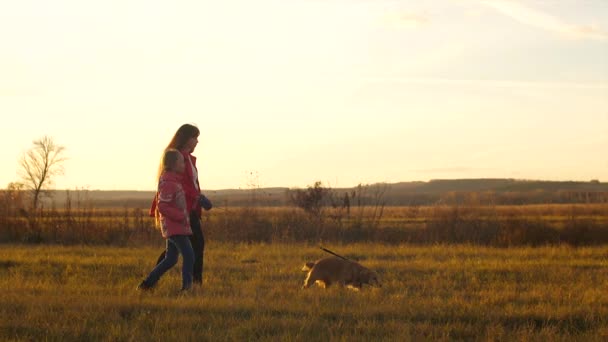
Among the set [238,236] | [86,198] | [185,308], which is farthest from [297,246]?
[185,308]

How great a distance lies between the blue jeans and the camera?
29.4 ft

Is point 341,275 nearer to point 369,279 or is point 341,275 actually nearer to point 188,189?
point 369,279

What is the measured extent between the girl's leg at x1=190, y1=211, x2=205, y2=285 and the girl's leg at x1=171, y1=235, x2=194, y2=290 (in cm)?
52

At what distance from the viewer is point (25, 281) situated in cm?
1041

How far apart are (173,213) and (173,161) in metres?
0.60

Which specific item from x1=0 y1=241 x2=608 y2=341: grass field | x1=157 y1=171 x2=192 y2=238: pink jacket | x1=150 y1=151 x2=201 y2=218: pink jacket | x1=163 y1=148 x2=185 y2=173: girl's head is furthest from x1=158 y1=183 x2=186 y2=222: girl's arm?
x1=0 y1=241 x2=608 y2=341: grass field

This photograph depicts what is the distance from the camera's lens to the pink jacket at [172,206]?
888cm

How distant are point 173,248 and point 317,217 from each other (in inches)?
460

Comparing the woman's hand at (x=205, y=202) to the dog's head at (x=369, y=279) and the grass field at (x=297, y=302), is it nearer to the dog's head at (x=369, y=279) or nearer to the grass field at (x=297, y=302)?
the grass field at (x=297, y=302)

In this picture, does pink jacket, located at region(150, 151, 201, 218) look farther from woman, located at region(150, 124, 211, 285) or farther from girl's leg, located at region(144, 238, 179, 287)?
girl's leg, located at region(144, 238, 179, 287)

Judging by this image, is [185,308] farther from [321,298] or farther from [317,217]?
[317,217]

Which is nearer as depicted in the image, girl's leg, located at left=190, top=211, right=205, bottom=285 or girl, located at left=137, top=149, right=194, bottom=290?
girl, located at left=137, top=149, right=194, bottom=290

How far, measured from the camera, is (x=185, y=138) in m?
9.27

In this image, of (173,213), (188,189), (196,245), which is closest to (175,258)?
(173,213)
